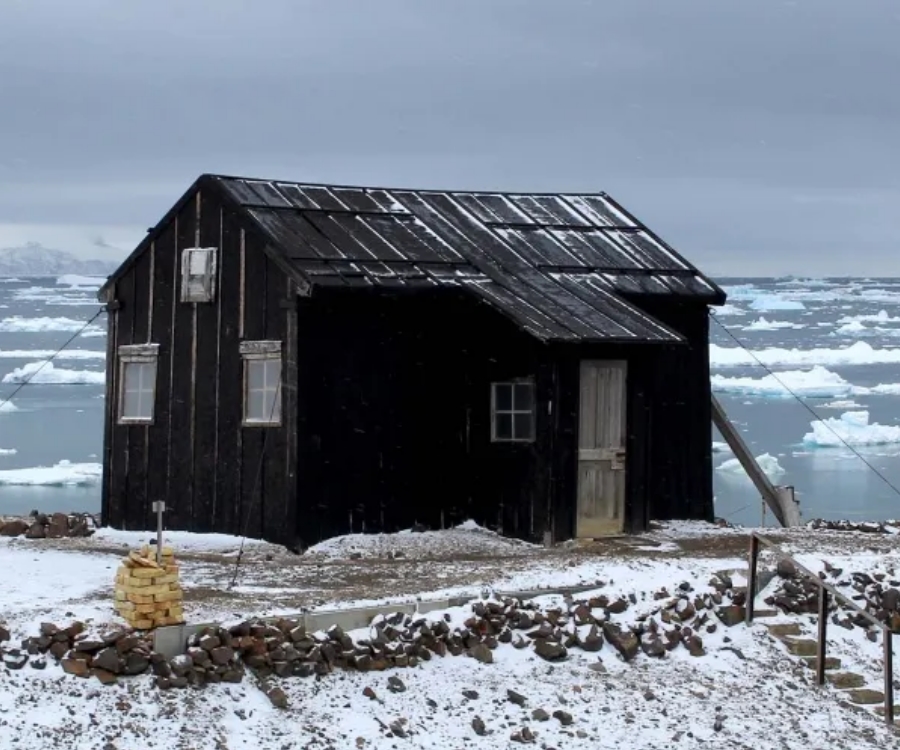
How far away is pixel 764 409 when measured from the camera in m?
59.9

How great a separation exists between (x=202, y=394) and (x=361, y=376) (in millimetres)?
2191

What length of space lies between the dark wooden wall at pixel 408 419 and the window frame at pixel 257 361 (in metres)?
0.39

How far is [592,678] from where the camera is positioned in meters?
15.7

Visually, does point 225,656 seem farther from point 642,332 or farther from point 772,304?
point 772,304

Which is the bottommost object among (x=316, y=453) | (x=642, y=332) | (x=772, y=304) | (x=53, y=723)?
(x=53, y=723)

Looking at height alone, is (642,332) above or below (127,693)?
above

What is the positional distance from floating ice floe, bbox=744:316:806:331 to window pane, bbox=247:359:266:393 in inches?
1744

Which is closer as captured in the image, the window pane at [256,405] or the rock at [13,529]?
the window pane at [256,405]

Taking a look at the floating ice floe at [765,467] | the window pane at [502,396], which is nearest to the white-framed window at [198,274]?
the window pane at [502,396]

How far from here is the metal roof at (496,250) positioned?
69.8 feet

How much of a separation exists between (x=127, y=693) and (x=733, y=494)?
29673mm

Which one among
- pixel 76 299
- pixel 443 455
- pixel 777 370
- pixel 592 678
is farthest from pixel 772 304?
pixel 592 678

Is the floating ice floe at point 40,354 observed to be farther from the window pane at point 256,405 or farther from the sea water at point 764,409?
the window pane at point 256,405

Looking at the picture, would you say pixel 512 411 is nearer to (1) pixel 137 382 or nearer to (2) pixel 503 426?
(2) pixel 503 426
